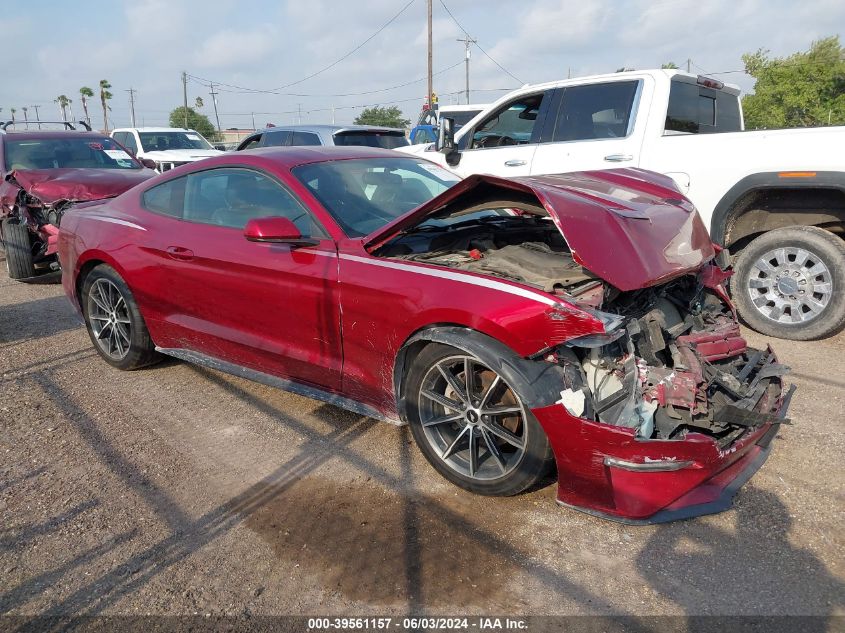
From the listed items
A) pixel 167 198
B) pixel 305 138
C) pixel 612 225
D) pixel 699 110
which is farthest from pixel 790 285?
pixel 305 138

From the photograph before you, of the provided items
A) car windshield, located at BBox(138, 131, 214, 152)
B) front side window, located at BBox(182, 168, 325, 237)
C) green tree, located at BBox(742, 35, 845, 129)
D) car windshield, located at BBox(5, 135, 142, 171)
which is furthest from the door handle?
green tree, located at BBox(742, 35, 845, 129)

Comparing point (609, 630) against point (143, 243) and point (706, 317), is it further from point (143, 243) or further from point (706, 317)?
point (143, 243)

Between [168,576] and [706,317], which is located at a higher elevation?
[706,317]

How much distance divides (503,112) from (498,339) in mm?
4536

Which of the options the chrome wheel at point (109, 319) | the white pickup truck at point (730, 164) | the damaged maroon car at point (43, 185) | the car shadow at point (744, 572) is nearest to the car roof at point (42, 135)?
the damaged maroon car at point (43, 185)

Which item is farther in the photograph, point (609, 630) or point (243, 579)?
point (243, 579)

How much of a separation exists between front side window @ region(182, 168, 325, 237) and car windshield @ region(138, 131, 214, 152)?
13.5 meters

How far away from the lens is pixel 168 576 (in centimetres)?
259

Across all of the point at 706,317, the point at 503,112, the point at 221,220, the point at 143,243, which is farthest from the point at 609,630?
the point at 503,112

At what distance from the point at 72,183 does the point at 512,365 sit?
22.2ft

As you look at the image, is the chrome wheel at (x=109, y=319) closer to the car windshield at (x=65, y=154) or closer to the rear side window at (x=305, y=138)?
the car windshield at (x=65, y=154)

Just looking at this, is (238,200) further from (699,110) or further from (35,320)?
(699,110)

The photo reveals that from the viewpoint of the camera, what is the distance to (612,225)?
9.77 feet

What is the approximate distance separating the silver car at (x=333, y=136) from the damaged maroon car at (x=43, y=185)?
8.64 feet
